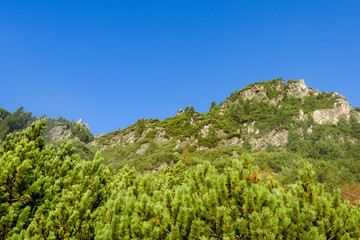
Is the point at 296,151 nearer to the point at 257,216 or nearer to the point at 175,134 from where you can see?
the point at 175,134

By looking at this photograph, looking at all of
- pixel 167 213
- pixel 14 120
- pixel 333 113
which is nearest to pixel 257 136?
pixel 333 113

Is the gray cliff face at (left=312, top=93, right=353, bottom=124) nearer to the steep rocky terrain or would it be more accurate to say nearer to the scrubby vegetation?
the steep rocky terrain

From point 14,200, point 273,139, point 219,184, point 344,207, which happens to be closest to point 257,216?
point 219,184

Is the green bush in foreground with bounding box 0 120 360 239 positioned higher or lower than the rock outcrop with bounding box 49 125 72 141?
lower

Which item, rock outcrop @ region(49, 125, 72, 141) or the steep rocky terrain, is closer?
the steep rocky terrain

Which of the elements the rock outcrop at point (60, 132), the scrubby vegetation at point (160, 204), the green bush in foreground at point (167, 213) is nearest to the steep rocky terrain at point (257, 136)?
the rock outcrop at point (60, 132)

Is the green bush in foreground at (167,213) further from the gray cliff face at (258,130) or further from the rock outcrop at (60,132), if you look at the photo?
the rock outcrop at (60,132)

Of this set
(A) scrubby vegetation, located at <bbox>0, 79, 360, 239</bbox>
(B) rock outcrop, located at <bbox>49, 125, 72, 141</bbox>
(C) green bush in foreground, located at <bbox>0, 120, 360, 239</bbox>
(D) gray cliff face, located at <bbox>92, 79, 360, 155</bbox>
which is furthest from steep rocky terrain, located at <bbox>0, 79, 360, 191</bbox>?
(C) green bush in foreground, located at <bbox>0, 120, 360, 239</bbox>

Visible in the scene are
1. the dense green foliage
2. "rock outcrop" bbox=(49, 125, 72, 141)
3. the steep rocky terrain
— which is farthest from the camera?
"rock outcrop" bbox=(49, 125, 72, 141)

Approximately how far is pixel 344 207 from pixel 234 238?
140 inches

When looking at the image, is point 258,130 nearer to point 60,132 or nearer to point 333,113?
point 333,113

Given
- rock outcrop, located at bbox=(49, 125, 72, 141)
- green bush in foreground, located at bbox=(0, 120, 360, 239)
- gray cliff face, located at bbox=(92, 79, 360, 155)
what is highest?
gray cliff face, located at bbox=(92, 79, 360, 155)

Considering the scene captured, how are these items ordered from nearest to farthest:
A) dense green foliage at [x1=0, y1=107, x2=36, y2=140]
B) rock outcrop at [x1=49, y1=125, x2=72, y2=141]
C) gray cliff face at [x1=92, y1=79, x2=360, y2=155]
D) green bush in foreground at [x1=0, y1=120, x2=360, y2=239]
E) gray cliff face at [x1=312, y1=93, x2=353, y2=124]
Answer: green bush in foreground at [x1=0, y1=120, x2=360, y2=239]
dense green foliage at [x1=0, y1=107, x2=36, y2=140]
gray cliff face at [x1=92, y1=79, x2=360, y2=155]
gray cliff face at [x1=312, y1=93, x2=353, y2=124]
rock outcrop at [x1=49, y1=125, x2=72, y2=141]

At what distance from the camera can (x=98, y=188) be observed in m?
5.54
